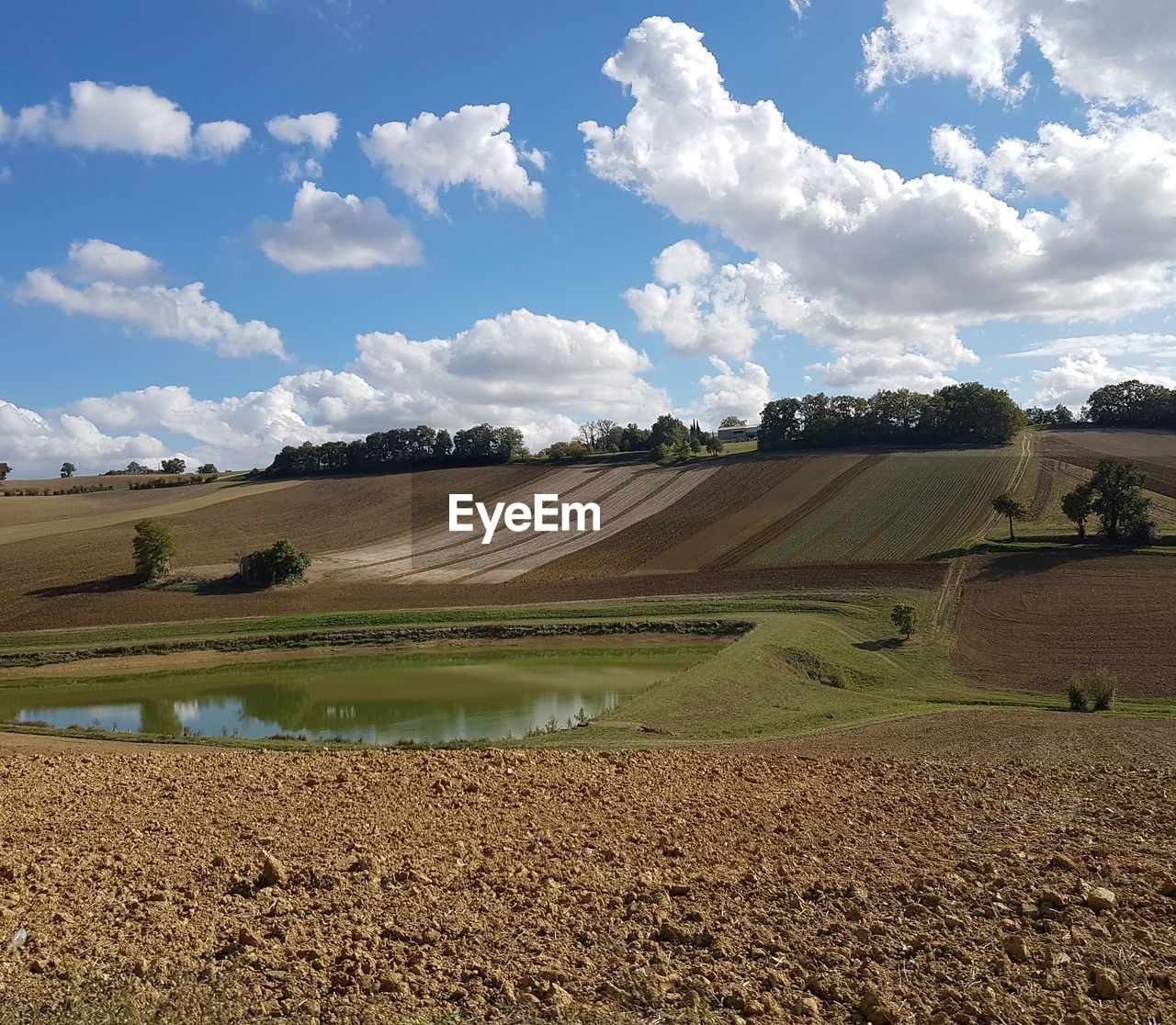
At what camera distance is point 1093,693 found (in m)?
28.7

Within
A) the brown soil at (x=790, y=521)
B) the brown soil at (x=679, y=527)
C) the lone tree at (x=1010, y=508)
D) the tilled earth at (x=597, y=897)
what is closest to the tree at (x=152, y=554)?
the brown soil at (x=679, y=527)

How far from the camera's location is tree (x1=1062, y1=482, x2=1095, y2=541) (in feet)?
181

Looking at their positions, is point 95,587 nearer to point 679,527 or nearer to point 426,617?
point 426,617

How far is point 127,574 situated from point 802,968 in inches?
2614

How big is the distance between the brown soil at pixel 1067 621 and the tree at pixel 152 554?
55.0 m

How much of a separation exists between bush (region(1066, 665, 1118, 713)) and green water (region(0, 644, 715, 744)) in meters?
16.0

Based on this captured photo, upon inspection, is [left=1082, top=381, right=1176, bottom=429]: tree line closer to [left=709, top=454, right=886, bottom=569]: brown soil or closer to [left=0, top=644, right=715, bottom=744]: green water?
[left=709, top=454, right=886, bottom=569]: brown soil

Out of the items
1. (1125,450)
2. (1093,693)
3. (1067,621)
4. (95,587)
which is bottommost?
(95,587)

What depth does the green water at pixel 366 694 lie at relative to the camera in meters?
30.2

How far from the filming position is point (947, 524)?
6488 centimetres

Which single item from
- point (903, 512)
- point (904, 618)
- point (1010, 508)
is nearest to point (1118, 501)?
point (1010, 508)

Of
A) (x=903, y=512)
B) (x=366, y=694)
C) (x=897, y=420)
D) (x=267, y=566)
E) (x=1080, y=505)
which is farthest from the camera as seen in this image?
(x=897, y=420)

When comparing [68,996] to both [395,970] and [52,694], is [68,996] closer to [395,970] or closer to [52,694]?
[395,970]

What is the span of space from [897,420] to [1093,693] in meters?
82.7
